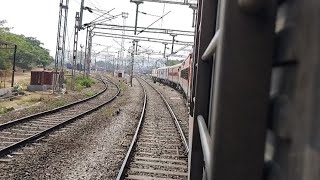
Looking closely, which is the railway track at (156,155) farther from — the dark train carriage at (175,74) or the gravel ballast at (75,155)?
the dark train carriage at (175,74)

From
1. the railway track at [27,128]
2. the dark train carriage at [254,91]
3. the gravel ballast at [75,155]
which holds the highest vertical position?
the dark train carriage at [254,91]

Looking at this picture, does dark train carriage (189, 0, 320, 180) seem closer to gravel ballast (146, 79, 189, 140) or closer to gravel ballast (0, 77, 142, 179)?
gravel ballast (0, 77, 142, 179)

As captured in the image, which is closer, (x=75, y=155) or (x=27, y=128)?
(x=75, y=155)

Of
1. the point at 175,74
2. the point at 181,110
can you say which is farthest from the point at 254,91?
the point at 175,74

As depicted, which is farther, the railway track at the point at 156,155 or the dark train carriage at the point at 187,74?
the dark train carriage at the point at 187,74

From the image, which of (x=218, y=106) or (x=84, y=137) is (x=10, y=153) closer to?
(x=84, y=137)

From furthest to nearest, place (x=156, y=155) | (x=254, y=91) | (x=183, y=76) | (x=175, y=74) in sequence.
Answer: (x=175, y=74)
(x=183, y=76)
(x=156, y=155)
(x=254, y=91)

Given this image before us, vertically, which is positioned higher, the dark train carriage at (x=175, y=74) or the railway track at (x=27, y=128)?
the dark train carriage at (x=175, y=74)

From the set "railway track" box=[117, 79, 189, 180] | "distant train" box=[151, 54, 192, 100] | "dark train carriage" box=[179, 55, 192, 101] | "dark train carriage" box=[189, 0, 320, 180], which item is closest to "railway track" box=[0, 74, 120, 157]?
"railway track" box=[117, 79, 189, 180]

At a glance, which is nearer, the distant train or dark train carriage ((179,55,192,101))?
dark train carriage ((179,55,192,101))

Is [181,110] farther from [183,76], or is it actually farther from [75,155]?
[75,155]

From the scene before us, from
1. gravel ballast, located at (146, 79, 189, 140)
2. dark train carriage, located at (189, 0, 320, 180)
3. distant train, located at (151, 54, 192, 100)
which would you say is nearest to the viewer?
dark train carriage, located at (189, 0, 320, 180)

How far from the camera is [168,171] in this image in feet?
24.3

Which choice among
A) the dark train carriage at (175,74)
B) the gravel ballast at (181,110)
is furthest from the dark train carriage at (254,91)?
the dark train carriage at (175,74)
